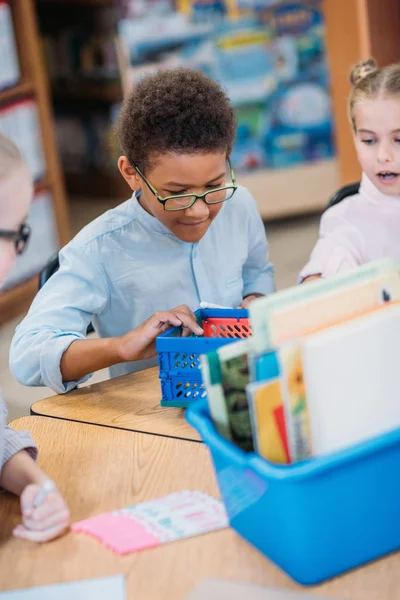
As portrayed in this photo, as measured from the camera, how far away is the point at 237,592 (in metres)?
1.09

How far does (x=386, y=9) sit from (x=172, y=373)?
95.9 inches

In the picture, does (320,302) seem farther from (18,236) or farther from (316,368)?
(18,236)

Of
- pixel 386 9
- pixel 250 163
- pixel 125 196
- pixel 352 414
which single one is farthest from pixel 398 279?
pixel 125 196

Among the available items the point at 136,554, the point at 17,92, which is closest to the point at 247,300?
the point at 136,554

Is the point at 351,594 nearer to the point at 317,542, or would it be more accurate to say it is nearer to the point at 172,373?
the point at 317,542

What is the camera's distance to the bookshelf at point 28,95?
4.13 metres

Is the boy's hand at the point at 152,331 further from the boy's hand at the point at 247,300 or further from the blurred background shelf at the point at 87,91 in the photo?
the blurred background shelf at the point at 87,91

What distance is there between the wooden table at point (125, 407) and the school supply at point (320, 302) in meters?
0.44

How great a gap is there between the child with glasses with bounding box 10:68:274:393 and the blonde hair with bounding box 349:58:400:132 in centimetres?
35

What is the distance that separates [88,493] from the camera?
135cm

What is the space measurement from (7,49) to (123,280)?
2514 millimetres

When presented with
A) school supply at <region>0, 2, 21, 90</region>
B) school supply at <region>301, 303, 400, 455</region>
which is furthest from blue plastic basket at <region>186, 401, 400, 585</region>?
school supply at <region>0, 2, 21, 90</region>

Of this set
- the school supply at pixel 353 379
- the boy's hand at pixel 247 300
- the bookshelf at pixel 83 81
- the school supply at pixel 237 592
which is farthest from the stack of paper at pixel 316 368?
the bookshelf at pixel 83 81

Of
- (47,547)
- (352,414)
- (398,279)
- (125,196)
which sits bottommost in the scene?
(125,196)
